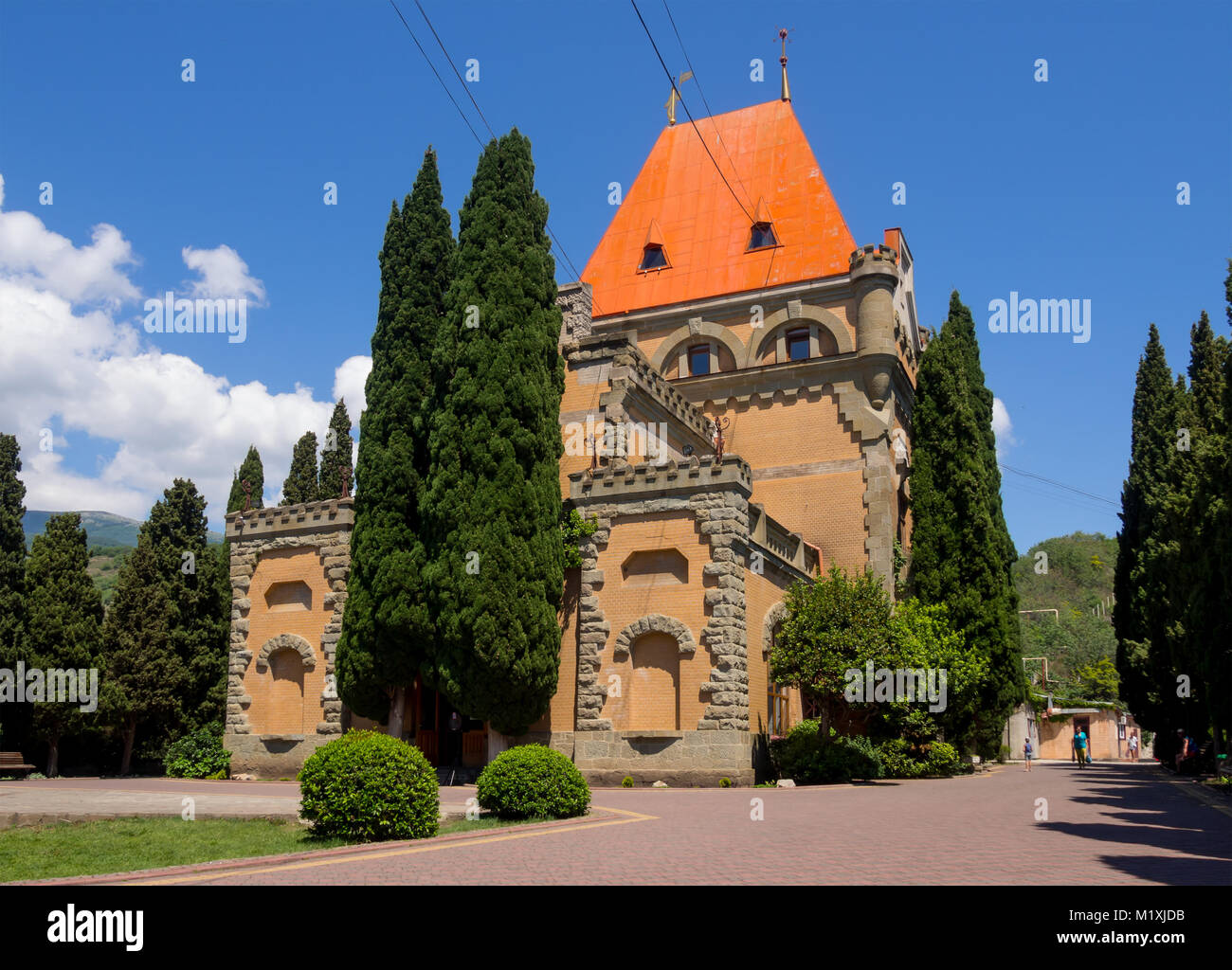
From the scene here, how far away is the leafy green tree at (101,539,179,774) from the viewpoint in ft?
94.1

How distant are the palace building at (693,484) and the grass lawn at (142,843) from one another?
32.9 feet

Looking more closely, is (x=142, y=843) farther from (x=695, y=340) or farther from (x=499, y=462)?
(x=695, y=340)

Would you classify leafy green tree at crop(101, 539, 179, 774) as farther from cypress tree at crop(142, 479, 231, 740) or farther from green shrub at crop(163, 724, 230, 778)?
green shrub at crop(163, 724, 230, 778)

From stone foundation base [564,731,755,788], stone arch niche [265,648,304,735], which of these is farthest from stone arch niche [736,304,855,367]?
stone arch niche [265,648,304,735]

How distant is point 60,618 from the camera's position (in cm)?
2880

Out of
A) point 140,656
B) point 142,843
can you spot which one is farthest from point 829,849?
point 140,656

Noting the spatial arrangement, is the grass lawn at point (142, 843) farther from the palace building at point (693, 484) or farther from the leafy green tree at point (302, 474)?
the leafy green tree at point (302, 474)

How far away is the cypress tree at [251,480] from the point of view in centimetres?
3991

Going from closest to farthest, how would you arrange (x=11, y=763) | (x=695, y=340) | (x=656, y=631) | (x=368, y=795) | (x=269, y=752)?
(x=368, y=795)
(x=656, y=631)
(x=11, y=763)
(x=269, y=752)
(x=695, y=340)

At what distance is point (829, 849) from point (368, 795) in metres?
5.34

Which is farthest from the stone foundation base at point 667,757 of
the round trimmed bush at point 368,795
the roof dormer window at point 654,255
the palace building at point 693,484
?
the roof dormer window at point 654,255
